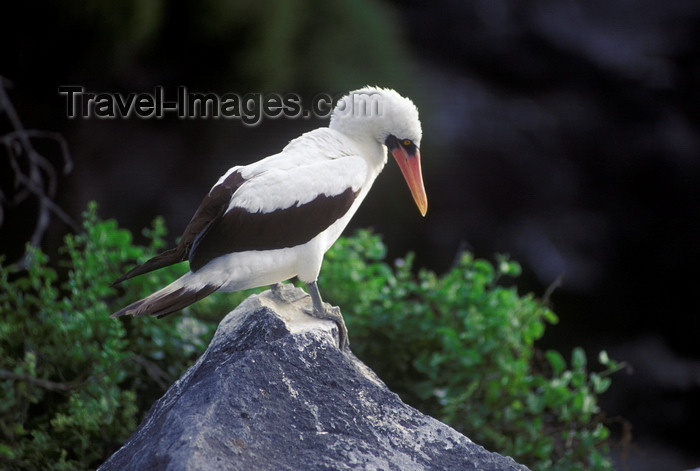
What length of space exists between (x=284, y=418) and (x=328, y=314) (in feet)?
1.68

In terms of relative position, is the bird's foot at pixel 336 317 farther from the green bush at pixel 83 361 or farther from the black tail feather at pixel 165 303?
the green bush at pixel 83 361

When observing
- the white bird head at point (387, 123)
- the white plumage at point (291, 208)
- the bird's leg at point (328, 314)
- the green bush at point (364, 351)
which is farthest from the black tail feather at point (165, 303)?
the green bush at point (364, 351)

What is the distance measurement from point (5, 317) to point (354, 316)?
1504 mm

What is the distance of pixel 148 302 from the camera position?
2439mm

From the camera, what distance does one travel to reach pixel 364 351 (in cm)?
368

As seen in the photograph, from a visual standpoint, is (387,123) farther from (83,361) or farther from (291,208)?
(83,361)

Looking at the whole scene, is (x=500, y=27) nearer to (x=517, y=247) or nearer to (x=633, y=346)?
(x=517, y=247)

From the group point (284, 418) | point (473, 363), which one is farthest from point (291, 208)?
point (473, 363)

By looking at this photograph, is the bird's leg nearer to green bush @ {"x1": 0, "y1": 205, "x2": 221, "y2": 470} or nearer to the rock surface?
the rock surface

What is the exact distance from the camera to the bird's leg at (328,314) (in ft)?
9.14

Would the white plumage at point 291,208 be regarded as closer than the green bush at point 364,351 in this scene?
Yes

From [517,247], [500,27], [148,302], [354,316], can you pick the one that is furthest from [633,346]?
[148,302]

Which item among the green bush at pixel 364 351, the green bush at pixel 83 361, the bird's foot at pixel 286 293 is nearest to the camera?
the bird's foot at pixel 286 293

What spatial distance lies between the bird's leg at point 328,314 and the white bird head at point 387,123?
49 cm
